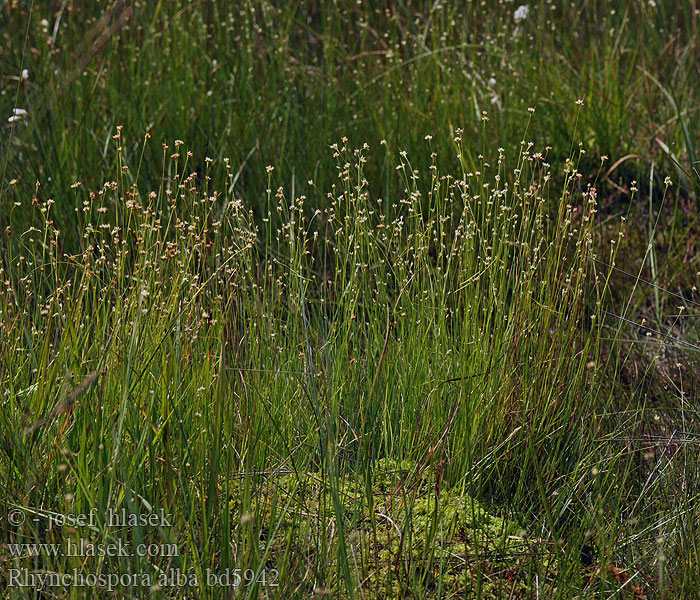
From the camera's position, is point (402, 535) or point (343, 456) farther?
point (343, 456)

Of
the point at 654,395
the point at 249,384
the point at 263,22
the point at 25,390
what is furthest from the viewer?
the point at 263,22

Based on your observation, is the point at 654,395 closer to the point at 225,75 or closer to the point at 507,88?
the point at 507,88

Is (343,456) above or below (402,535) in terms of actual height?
below

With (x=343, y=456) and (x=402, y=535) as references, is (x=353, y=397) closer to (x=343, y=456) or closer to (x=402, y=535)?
(x=343, y=456)

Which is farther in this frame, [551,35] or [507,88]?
[551,35]

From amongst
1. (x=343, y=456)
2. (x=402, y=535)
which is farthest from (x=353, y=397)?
(x=402, y=535)

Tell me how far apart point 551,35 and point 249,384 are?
3532 mm

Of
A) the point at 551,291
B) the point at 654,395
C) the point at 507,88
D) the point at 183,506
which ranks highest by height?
the point at 507,88

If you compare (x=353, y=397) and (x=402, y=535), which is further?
(x=353, y=397)

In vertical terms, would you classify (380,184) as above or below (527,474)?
above

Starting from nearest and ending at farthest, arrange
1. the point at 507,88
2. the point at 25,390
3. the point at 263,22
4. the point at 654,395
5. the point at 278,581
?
the point at 278,581 < the point at 25,390 < the point at 654,395 < the point at 507,88 < the point at 263,22

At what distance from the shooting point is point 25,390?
2.09 metres

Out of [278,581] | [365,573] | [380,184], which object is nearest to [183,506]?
[278,581]

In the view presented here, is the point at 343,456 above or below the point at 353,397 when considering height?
below
